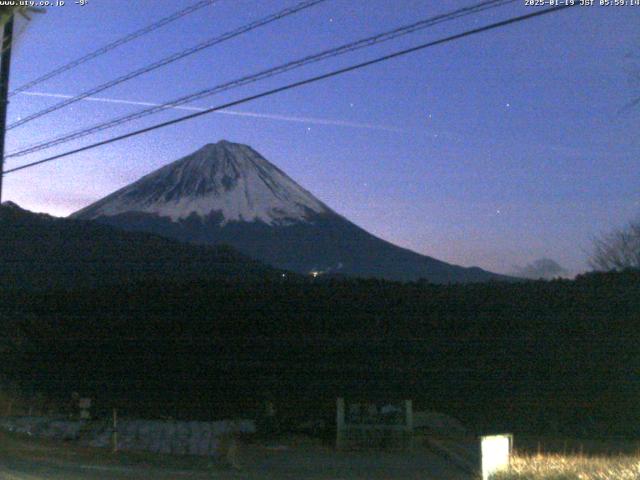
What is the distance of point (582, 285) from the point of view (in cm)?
1648

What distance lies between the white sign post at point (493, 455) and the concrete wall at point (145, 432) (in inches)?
323

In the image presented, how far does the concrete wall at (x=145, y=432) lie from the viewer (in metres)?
15.3

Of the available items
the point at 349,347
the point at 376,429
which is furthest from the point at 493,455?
the point at 349,347

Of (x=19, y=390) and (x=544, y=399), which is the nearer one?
(x=544, y=399)

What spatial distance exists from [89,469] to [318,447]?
4.42 m

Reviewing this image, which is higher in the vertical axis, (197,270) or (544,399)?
(197,270)

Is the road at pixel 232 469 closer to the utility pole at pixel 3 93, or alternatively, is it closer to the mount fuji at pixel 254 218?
the utility pole at pixel 3 93

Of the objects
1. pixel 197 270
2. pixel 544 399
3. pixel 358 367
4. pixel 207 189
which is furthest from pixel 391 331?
pixel 207 189

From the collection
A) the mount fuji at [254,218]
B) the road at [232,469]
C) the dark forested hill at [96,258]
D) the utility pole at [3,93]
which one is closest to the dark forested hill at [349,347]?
the road at [232,469]

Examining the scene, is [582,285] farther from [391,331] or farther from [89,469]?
[89,469]

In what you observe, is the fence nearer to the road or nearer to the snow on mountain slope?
the road

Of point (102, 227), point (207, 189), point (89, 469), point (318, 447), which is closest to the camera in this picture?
point (89, 469)

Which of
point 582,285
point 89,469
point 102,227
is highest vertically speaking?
point 102,227

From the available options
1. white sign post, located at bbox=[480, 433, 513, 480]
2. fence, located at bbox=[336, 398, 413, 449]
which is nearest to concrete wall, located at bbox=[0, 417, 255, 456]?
fence, located at bbox=[336, 398, 413, 449]
